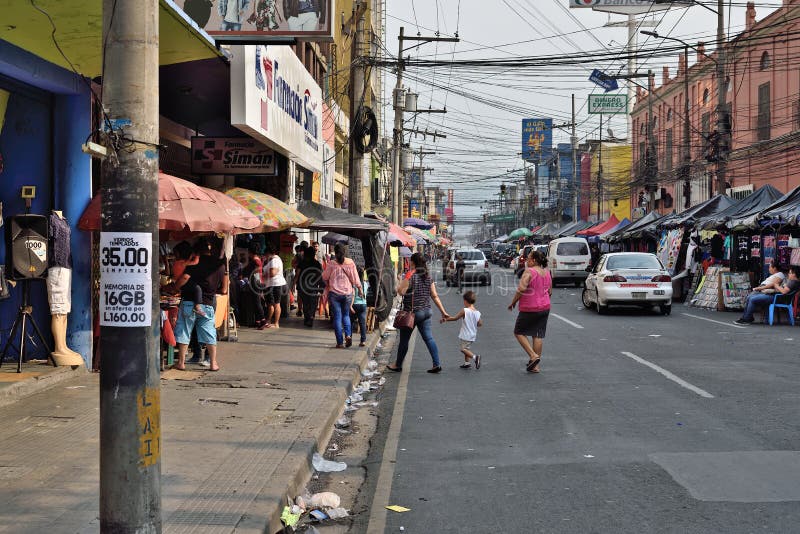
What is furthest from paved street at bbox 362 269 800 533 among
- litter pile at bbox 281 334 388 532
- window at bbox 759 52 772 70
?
window at bbox 759 52 772 70

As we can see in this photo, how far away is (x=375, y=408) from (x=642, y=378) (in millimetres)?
3847

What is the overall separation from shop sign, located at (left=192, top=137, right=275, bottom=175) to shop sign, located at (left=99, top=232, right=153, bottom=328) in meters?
13.8

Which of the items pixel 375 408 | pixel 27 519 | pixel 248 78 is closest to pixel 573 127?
pixel 248 78

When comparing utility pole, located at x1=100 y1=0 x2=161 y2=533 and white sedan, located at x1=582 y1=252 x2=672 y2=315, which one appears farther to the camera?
white sedan, located at x1=582 y1=252 x2=672 y2=315

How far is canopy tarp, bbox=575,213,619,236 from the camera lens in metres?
47.9

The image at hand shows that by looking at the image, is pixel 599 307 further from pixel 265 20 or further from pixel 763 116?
pixel 763 116

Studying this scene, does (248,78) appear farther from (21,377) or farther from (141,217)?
(141,217)

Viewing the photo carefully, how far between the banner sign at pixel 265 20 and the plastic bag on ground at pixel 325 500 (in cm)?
639

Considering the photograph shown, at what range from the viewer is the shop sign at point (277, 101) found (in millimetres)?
14578

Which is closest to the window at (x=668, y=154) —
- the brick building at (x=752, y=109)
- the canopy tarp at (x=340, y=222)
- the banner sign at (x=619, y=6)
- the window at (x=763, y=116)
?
the brick building at (x=752, y=109)

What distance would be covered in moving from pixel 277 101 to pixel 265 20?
6.52m

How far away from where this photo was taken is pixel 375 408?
10.2 m

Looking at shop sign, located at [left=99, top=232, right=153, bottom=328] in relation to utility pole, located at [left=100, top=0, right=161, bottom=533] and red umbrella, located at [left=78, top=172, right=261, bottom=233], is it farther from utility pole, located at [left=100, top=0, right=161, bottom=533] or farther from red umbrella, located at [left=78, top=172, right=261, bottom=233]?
red umbrella, located at [left=78, top=172, right=261, bottom=233]

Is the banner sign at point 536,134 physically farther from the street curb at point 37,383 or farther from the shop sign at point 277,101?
the street curb at point 37,383
